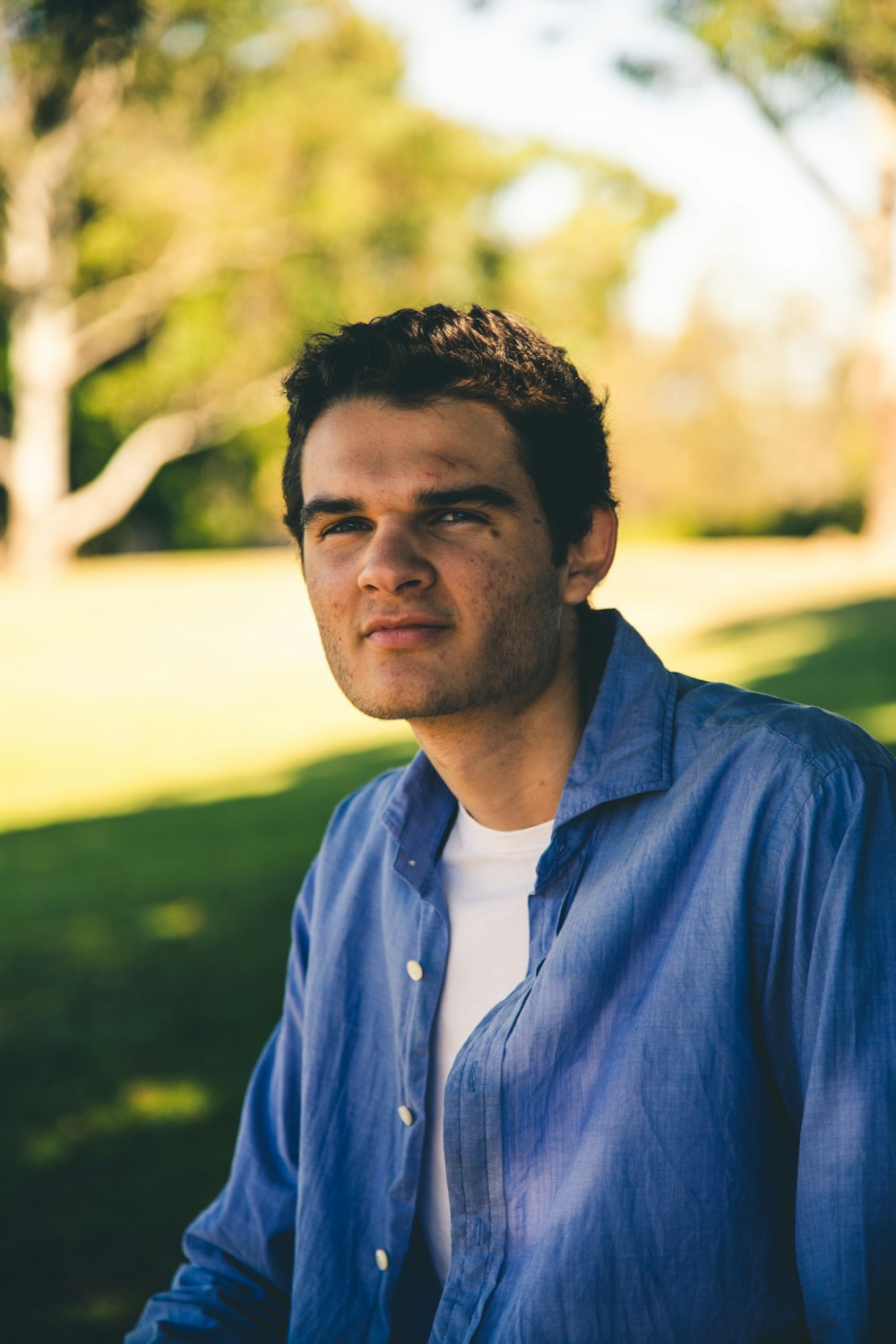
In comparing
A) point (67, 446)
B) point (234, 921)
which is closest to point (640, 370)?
point (67, 446)

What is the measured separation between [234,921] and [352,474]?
4.77m

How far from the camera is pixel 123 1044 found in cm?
511

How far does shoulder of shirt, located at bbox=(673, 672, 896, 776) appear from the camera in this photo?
5.66 feet

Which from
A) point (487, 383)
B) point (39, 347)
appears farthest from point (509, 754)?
point (39, 347)

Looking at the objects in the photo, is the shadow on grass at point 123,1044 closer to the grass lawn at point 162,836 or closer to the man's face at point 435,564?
the grass lawn at point 162,836

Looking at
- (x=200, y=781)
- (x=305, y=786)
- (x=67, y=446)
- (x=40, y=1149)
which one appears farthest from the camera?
(x=67, y=446)

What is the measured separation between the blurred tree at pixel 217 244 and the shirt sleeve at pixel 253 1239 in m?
23.3

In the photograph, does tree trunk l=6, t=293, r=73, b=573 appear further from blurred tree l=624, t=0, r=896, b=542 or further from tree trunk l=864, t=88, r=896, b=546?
blurred tree l=624, t=0, r=896, b=542

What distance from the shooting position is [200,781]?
40.2 feet

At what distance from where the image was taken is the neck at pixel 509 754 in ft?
6.95

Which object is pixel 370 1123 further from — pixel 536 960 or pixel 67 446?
pixel 67 446

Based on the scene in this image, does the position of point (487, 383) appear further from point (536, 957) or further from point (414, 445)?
point (536, 957)

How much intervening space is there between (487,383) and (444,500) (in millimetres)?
224

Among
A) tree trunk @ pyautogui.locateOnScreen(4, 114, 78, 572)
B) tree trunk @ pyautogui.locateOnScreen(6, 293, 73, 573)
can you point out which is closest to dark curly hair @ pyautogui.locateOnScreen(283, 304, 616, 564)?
tree trunk @ pyautogui.locateOnScreen(4, 114, 78, 572)
